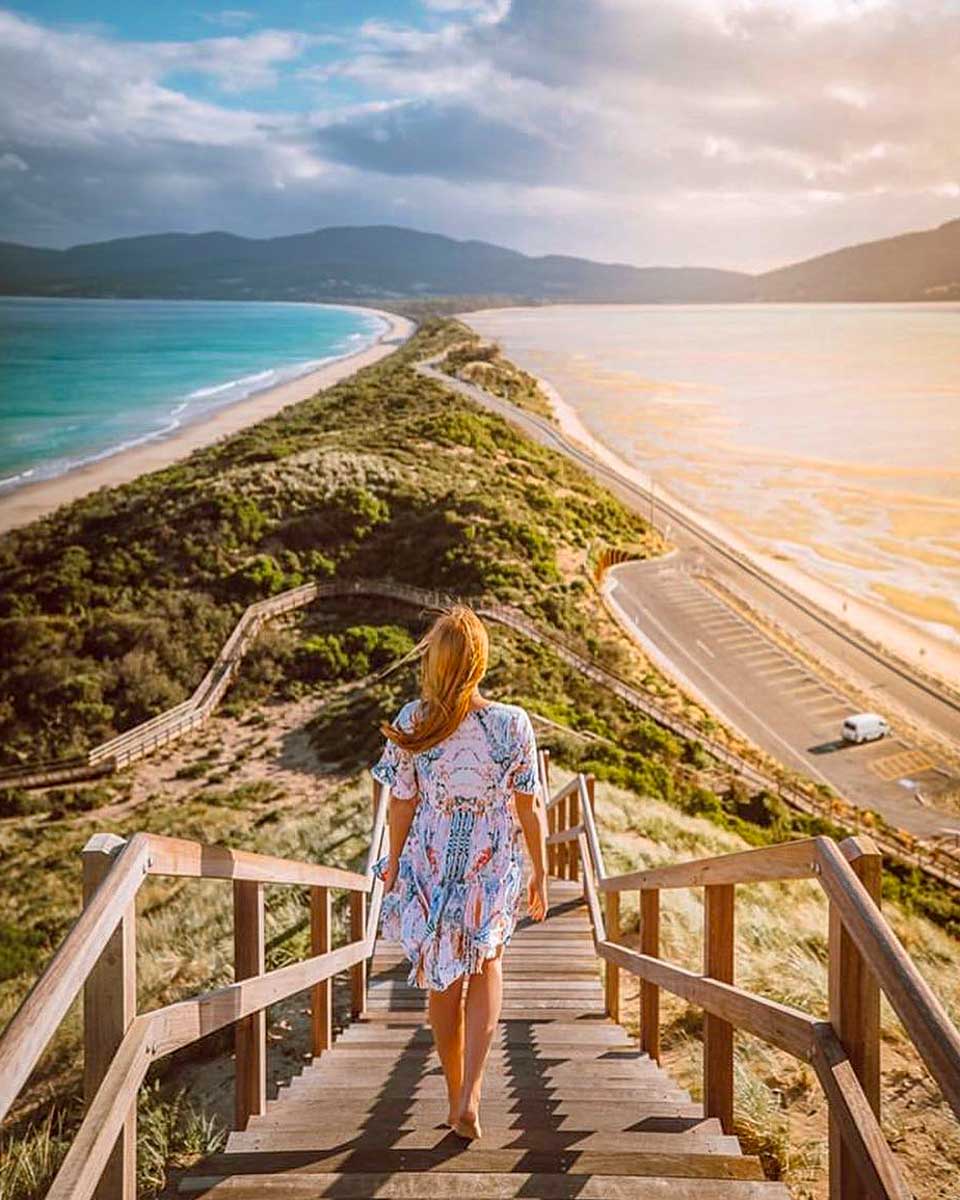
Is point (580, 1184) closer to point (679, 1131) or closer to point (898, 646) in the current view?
point (679, 1131)

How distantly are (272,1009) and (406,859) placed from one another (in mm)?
2865

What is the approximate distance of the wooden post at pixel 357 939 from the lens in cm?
→ 495

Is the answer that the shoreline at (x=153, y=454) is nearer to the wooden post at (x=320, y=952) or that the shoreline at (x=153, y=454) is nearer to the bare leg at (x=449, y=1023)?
the wooden post at (x=320, y=952)

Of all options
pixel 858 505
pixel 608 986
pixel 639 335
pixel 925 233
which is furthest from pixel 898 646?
pixel 639 335

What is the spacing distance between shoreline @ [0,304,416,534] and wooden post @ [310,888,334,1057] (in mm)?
35883

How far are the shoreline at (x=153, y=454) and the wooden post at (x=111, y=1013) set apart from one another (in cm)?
3761

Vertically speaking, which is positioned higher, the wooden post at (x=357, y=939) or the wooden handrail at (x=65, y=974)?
the wooden handrail at (x=65, y=974)

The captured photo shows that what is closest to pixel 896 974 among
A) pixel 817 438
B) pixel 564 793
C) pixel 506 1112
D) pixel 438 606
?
pixel 506 1112

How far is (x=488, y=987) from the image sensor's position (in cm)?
327

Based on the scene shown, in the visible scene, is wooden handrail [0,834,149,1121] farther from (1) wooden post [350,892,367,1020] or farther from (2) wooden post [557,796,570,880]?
(2) wooden post [557,796,570,880]

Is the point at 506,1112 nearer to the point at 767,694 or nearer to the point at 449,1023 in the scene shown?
the point at 449,1023

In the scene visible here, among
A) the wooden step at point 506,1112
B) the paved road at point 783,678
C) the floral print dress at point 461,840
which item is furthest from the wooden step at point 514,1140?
the paved road at point 783,678

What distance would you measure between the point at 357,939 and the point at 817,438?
213 ft

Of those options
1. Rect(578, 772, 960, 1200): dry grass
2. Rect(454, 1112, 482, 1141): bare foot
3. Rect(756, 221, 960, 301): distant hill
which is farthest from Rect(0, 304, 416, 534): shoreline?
Rect(756, 221, 960, 301): distant hill
